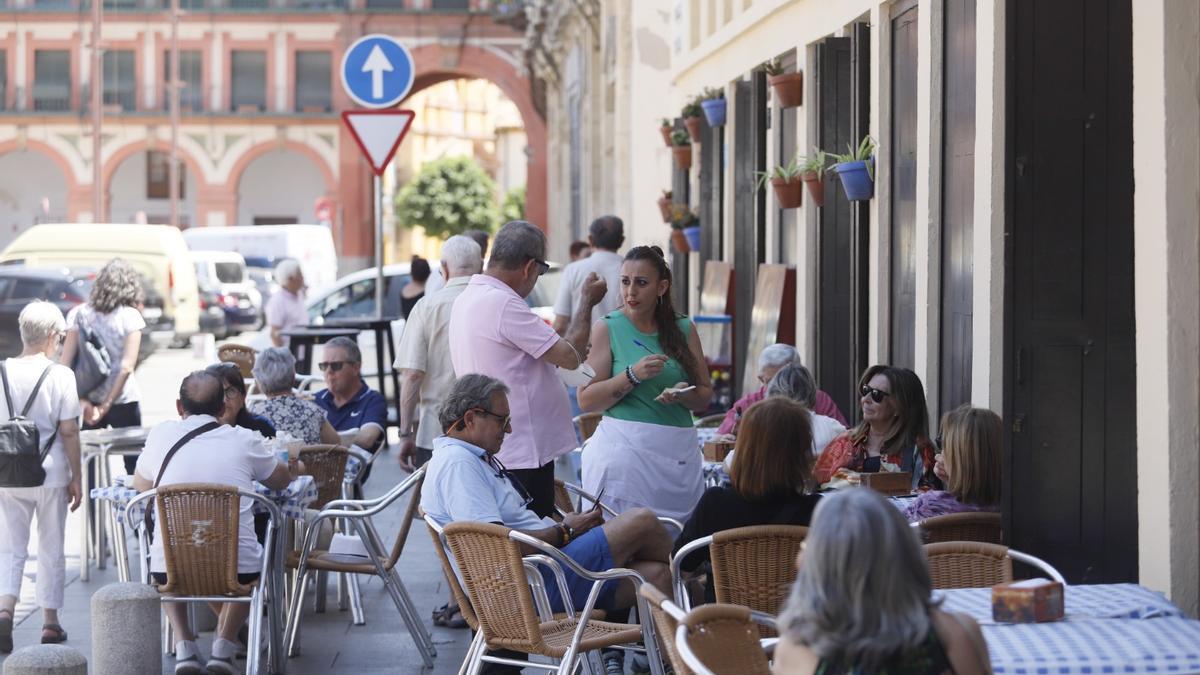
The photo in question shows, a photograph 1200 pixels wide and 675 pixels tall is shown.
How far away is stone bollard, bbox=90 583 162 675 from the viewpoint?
660cm

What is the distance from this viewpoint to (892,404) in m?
7.43

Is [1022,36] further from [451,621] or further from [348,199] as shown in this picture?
[348,199]

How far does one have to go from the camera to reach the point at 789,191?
11.8 m

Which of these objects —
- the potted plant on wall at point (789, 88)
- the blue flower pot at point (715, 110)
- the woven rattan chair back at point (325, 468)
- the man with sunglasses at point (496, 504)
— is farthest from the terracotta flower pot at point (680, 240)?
the man with sunglasses at point (496, 504)

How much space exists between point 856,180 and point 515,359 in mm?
3657

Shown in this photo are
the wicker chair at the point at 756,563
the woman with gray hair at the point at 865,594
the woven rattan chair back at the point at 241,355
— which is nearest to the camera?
the woman with gray hair at the point at 865,594

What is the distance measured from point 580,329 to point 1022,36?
254cm

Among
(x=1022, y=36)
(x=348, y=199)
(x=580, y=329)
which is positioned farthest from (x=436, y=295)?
(x=348, y=199)

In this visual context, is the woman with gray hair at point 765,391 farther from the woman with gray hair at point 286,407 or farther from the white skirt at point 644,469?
the woman with gray hair at point 286,407

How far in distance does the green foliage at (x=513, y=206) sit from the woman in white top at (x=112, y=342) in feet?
176

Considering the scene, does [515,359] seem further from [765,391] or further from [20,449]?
[20,449]

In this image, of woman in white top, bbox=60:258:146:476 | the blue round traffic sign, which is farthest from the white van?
woman in white top, bbox=60:258:146:476

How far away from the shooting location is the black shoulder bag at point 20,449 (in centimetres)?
811

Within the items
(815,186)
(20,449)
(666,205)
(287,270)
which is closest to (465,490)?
(20,449)
